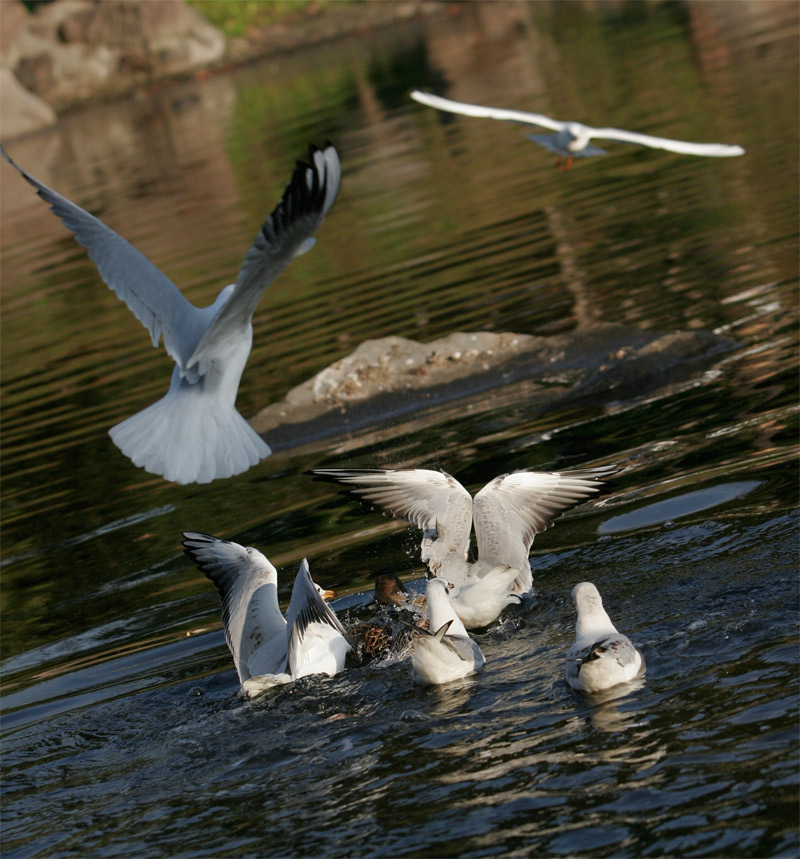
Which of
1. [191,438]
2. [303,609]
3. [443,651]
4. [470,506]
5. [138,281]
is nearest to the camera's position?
[443,651]

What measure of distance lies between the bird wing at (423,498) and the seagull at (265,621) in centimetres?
69

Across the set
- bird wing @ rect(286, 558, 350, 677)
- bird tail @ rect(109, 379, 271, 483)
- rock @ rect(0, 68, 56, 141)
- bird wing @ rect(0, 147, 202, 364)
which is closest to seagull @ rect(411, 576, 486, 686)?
bird wing @ rect(286, 558, 350, 677)

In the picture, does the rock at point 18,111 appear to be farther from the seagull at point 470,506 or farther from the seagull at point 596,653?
the seagull at point 596,653

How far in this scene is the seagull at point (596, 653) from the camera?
17.2 ft

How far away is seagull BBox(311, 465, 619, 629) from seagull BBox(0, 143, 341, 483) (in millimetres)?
665

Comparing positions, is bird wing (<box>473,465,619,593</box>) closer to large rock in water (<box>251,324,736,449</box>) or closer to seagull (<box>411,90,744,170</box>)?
large rock in water (<box>251,324,736,449</box>)

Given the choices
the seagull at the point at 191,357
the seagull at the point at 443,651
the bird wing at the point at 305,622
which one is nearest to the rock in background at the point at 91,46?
the seagull at the point at 191,357

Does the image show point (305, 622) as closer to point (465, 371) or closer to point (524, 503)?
point (524, 503)

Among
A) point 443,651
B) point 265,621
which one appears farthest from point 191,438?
point 443,651

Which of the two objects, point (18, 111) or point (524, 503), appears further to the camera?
point (18, 111)

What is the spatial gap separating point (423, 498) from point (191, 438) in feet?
4.54

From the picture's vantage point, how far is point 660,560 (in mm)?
6574

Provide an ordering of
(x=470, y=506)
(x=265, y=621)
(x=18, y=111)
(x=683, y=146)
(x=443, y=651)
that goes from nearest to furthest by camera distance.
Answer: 1. (x=443, y=651)
2. (x=265, y=621)
3. (x=470, y=506)
4. (x=683, y=146)
5. (x=18, y=111)

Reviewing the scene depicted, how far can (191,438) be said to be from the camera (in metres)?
7.46
